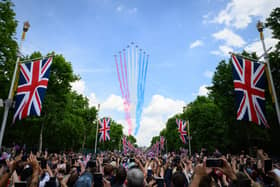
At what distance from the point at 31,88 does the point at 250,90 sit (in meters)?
12.1

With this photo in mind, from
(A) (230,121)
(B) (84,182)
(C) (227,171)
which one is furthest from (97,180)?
(A) (230,121)

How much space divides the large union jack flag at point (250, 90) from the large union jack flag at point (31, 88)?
10.8 m

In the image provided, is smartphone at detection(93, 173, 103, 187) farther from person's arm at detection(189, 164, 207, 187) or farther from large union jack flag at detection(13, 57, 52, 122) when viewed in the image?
large union jack flag at detection(13, 57, 52, 122)

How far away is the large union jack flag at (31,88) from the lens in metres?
9.94

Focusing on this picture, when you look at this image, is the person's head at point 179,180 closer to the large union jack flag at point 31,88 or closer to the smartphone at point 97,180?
the smartphone at point 97,180

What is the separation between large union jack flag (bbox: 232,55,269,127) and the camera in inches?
397

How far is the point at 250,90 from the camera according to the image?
409 inches

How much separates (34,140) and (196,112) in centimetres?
3755

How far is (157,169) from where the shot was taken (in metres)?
7.56

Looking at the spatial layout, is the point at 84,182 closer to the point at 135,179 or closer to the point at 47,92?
the point at 135,179

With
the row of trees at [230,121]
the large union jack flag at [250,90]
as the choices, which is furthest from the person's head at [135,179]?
the row of trees at [230,121]

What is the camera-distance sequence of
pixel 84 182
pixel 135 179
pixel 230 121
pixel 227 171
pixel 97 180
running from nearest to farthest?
pixel 227 171
pixel 135 179
pixel 84 182
pixel 97 180
pixel 230 121

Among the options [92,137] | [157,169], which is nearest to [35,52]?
[157,169]

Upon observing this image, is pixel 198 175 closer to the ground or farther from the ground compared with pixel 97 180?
farther from the ground
